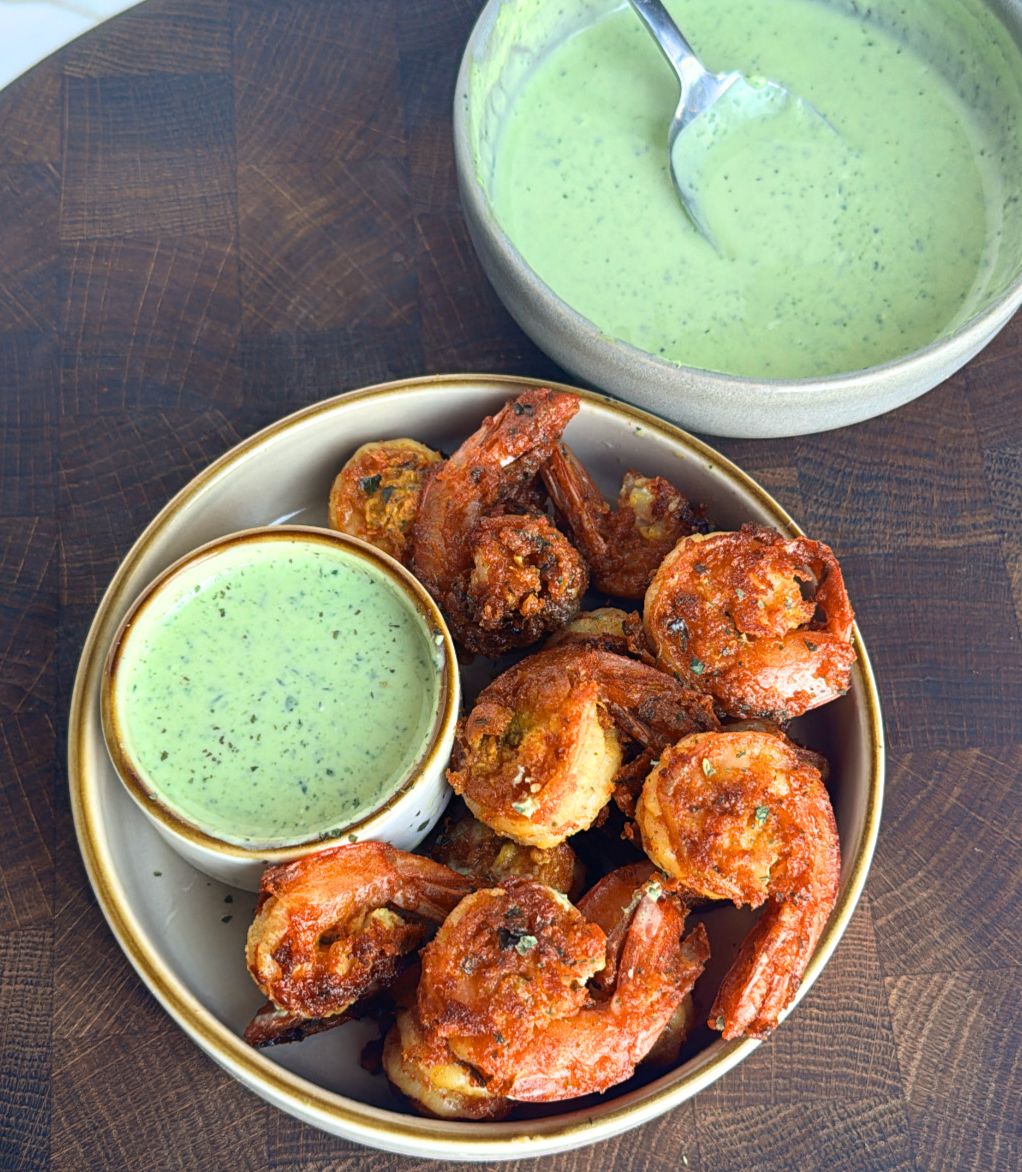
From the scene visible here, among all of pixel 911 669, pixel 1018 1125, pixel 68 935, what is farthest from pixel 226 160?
pixel 1018 1125

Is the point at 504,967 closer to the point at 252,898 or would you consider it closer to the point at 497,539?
the point at 252,898

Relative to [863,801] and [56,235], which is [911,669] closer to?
[863,801]

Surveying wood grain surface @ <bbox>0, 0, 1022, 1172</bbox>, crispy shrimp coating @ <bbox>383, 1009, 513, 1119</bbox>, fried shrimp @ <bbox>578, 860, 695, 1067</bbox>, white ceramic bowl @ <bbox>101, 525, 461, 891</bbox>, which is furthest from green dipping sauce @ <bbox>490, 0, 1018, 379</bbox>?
crispy shrimp coating @ <bbox>383, 1009, 513, 1119</bbox>

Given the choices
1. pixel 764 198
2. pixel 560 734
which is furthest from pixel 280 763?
pixel 764 198

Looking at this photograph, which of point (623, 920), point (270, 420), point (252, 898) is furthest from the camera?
point (270, 420)

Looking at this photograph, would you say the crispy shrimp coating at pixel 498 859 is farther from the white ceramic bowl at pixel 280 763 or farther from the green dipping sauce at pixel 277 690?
the green dipping sauce at pixel 277 690

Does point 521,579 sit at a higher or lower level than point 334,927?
higher

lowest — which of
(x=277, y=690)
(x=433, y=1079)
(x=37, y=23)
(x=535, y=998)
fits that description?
(x=433, y=1079)
